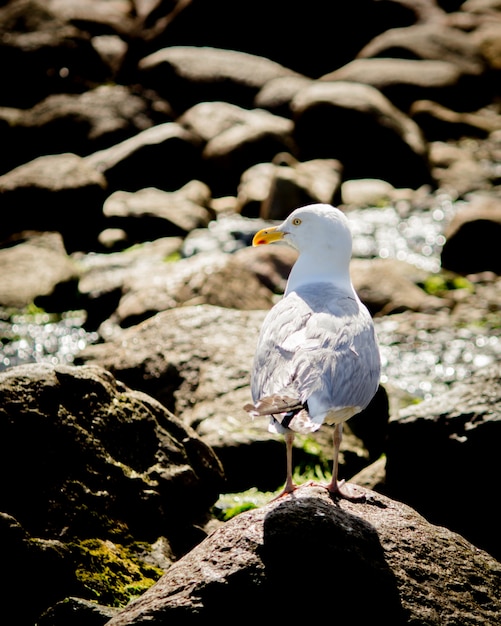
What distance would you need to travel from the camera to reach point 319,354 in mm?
4461

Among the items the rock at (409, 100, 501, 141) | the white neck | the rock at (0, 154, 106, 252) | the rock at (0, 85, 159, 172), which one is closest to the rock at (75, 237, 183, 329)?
the rock at (0, 154, 106, 252)

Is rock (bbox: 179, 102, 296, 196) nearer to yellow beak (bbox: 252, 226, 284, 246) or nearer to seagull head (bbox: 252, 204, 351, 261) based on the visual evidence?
yellow beak (bbox: 252, 226, 284, 246)

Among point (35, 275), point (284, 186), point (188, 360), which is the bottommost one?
point (35, 275)

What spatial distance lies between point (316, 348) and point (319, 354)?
6cm

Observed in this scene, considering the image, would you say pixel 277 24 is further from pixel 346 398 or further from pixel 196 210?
pixel 346 398

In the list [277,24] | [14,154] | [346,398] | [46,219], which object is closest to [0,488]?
[346,398]

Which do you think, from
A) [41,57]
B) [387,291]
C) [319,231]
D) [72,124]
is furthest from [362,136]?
[319,231]

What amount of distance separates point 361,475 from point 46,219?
31.3 feet

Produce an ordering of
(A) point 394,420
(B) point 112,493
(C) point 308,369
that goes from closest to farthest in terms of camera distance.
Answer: (C) point 308,369, (B) point 112,493, (A) point 394,420

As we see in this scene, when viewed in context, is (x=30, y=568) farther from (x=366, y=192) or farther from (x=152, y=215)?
(x=366, y=192)

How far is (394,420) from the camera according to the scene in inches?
244

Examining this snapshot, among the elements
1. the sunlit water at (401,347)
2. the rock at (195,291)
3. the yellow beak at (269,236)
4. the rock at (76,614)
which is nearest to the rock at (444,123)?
the sunlit water at (401,347)

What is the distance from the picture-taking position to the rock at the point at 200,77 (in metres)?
20.0

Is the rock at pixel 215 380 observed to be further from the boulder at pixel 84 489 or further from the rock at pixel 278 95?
the rock at pixel 278 95
